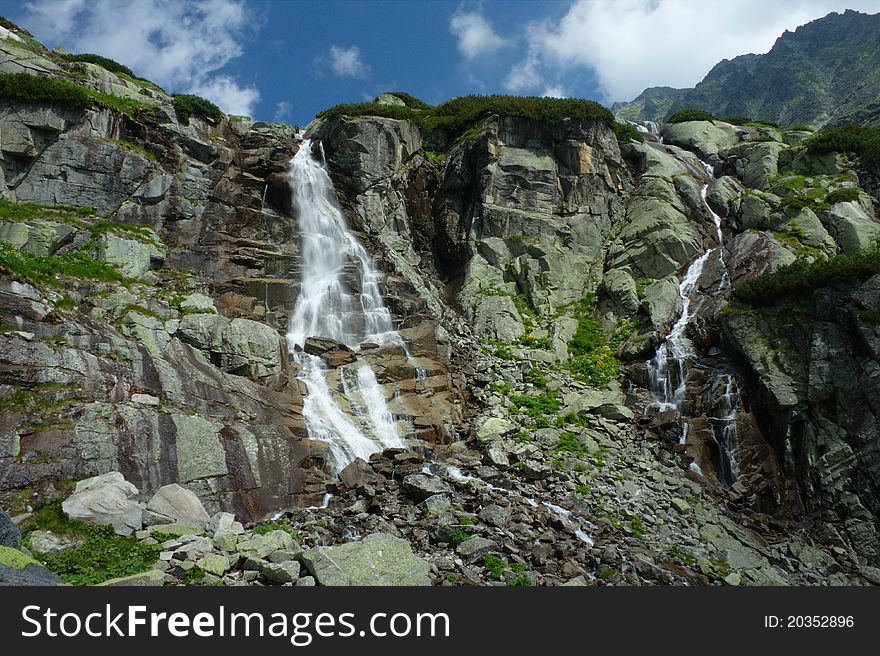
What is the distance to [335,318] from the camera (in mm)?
29719

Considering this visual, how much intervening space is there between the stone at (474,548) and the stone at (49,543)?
906 centimetres

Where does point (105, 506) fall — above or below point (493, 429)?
below

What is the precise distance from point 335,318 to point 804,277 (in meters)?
24.0

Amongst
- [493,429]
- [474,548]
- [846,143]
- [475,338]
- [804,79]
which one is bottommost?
[474,548]

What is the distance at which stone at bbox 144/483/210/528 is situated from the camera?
13.5 metres

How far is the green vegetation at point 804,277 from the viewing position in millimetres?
24203

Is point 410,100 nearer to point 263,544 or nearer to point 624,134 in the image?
point 624,134

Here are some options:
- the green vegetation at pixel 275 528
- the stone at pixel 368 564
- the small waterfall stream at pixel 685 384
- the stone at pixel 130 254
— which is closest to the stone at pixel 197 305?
the stone at pixel 130 254

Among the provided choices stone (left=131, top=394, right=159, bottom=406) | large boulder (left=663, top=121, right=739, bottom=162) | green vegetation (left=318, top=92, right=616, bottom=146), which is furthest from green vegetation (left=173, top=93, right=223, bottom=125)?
large boulder (left=663, top=121, right=739, bottom=162)

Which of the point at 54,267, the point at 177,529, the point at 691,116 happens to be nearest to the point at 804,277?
the point at 177,529

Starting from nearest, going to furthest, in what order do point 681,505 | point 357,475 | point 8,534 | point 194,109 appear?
point 8,534, point 357,475, point 681,505, point 194,109

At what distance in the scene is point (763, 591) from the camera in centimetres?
1053

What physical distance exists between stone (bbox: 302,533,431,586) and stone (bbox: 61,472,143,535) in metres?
4.91

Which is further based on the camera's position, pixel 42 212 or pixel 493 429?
pixel 42 212
